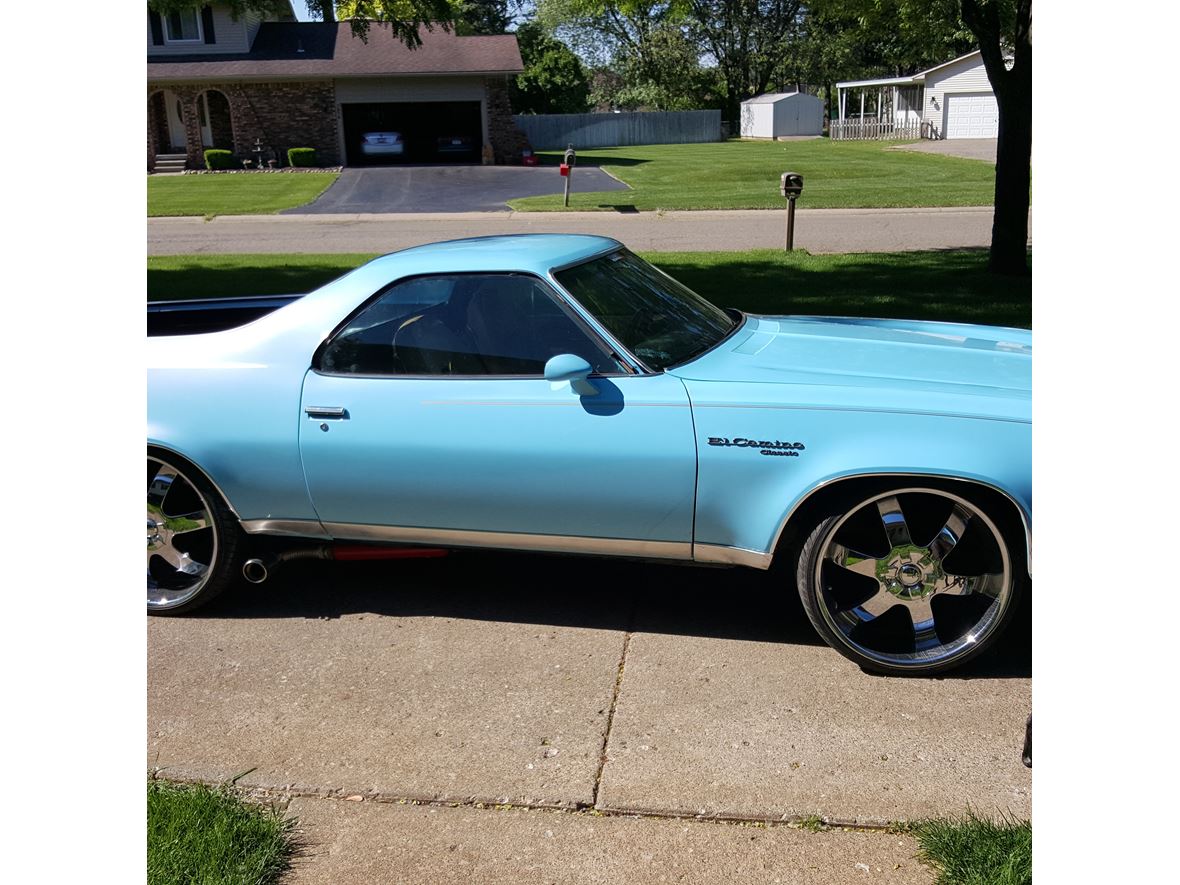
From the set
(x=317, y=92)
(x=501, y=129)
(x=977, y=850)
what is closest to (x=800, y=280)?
(x=977, y=850)

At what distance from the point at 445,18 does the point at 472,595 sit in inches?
299

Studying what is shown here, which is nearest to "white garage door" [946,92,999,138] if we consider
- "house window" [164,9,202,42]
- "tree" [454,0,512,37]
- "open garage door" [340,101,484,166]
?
"open garage door" [340,101,484,166]

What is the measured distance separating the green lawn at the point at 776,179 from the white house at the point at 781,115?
13358 millimetres

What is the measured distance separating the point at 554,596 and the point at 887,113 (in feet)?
197

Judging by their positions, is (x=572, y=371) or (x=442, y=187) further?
(x=442, y=187)

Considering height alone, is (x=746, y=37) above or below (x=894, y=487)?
above

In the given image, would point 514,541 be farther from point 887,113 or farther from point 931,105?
point 887,113

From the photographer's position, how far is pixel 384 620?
4586 millimetres

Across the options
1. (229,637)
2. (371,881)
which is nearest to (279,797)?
(371,881)

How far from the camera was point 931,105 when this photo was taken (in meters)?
55.0

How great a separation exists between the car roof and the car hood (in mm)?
700

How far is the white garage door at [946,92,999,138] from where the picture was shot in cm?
5309

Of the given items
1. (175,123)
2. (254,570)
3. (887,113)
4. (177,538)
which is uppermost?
(887,113)

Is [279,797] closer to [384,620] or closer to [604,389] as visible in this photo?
[384,620]
